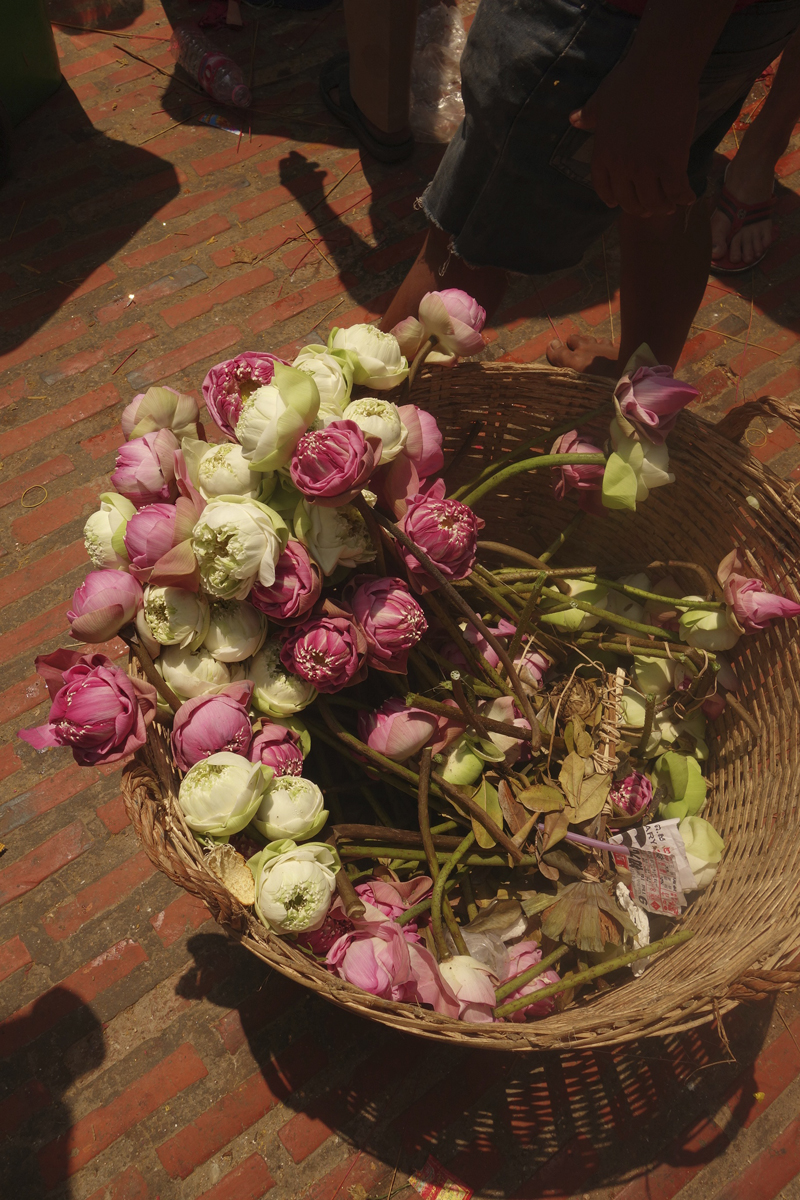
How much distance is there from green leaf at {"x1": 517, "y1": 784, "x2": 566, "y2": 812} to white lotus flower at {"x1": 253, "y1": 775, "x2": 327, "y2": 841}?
0.92 ft

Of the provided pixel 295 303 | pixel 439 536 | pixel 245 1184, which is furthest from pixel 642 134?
pixel 245 1184

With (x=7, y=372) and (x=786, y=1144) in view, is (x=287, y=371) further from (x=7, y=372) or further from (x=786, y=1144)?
(x=786, y=1144)

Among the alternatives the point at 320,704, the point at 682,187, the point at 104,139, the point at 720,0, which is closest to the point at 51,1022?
the point at 320,704

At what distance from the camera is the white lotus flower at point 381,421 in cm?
85

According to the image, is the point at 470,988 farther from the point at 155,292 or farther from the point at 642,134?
the point at 155,292

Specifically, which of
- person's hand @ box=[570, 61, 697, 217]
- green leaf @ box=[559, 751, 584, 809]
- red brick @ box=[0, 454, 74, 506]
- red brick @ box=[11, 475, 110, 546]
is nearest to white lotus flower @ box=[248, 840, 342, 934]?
green leaf @ box=[559, 751, 584, 809]

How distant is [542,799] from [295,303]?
138 cm

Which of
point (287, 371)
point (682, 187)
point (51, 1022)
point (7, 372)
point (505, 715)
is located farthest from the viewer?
point (7, 372)

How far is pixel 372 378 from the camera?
3.09ft

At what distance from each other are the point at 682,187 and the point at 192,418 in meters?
0.66

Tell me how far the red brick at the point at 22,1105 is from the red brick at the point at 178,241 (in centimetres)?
173

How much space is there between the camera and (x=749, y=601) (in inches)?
39.0

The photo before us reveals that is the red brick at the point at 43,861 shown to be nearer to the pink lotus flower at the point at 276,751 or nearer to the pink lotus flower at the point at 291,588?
the pink lotus flower at the point at 276,751

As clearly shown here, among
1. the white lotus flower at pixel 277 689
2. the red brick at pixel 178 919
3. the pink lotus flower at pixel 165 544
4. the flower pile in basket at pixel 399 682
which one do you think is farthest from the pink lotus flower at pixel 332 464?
the red brick at pixel 178 919
